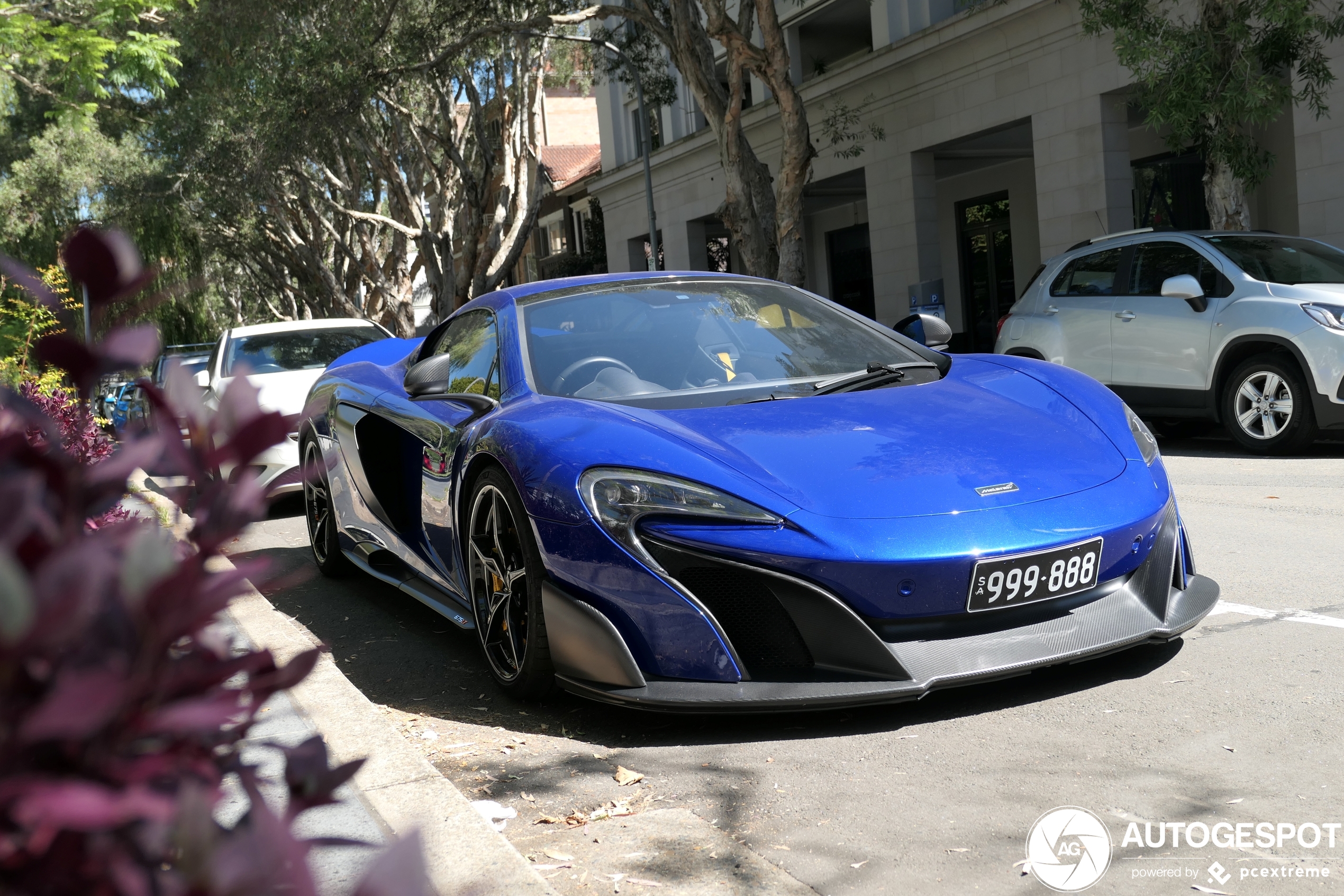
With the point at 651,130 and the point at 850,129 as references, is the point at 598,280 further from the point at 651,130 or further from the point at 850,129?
the point at 651,130

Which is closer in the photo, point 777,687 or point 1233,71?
point 777,687

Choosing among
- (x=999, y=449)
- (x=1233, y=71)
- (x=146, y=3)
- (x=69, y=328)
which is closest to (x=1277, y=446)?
(x=1233, y=71)

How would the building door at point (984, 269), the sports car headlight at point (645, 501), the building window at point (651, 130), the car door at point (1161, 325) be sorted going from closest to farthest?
1. the sports car headlight at point (645, 501)
2. the car door at point (1161, 325)
3. the building door at point (984, 269)
4. the building window at point (651, 130)

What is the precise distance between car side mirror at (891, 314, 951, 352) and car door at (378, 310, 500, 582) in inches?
69.2

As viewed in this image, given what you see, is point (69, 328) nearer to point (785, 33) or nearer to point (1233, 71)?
point (1233, 71)

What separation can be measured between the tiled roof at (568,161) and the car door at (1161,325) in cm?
3423

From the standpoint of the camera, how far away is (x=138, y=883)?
791mm

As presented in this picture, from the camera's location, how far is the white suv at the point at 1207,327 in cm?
907

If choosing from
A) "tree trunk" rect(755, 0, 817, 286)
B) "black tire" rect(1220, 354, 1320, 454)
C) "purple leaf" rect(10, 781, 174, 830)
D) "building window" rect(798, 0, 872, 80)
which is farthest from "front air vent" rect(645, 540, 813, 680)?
"building window" rect(798, 0, 872, 80)

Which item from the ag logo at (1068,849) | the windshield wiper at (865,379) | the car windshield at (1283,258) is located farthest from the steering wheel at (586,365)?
the car windshield at (1283,258)

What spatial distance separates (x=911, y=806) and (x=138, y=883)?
2536 millimetres

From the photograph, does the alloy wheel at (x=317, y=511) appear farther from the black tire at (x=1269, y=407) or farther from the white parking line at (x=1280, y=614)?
the black tire at (x=1269, y=407)

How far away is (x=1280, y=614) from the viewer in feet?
14.9

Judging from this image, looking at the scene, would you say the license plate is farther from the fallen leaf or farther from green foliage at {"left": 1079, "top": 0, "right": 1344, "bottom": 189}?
green foliage at {"left": 1079, "top": 0, "right": 1344, "bottom": 189}
